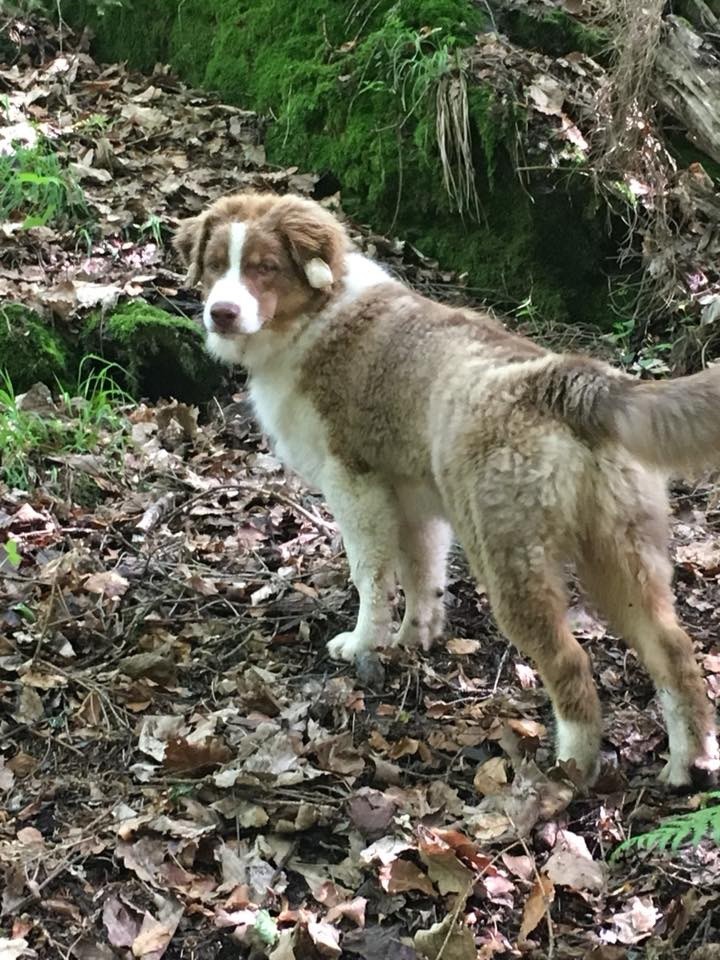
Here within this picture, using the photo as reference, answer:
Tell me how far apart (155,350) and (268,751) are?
3.42m

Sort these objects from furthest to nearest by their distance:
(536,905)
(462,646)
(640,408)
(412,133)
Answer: (412,133) < (462,646) < (640,408) < (536,905)

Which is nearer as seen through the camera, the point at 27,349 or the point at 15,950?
the point at 15,950

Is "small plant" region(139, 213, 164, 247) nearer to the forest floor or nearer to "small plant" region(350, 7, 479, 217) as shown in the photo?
the forest floor

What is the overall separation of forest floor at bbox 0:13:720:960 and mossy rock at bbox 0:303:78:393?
0.76 feet

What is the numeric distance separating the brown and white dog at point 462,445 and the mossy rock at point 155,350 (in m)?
1.67

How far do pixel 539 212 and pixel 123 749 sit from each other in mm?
4810

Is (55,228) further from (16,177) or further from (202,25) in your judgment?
(202,25)

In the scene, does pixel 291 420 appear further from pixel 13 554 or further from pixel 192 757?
pixel 192 757

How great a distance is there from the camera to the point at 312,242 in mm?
4477

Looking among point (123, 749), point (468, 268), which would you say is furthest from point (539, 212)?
point (123, 749)

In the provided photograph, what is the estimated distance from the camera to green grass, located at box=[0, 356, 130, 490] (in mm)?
5566

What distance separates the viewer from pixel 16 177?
23.8 ft

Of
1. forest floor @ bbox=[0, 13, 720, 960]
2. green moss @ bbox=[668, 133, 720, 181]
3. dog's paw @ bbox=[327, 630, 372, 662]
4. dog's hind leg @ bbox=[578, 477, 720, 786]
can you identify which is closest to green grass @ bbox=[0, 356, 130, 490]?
forest floor @ bbox=[0, 13, 720, 960]

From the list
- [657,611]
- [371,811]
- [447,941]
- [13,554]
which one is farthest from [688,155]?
[447,941]
